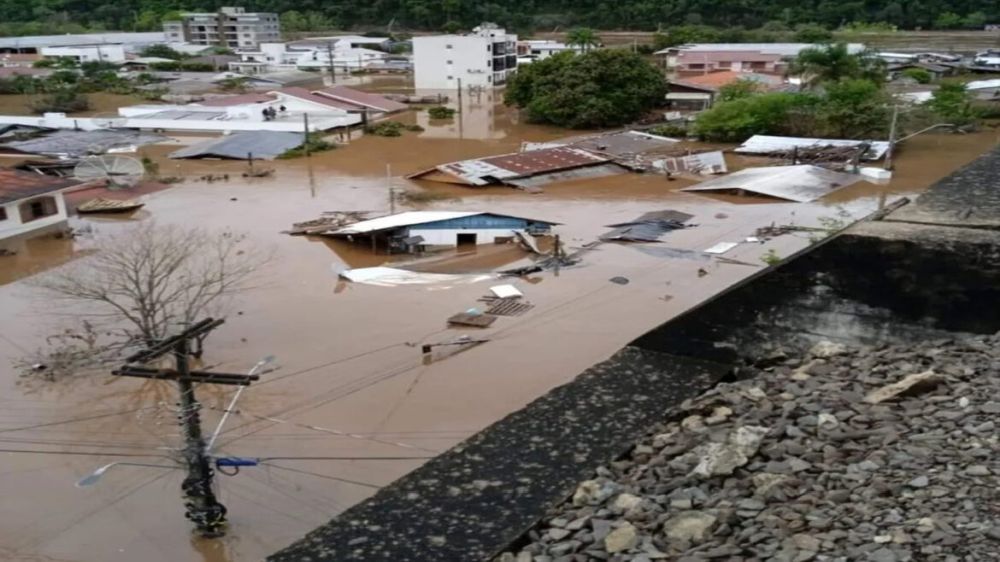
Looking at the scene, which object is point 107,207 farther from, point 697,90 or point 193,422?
point 697,90

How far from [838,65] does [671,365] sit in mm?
34284

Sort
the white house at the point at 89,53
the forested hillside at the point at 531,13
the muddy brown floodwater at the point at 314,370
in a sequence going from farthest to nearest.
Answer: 1. the forested hillside at the point at 531,13
2. the white house at the point at 89,53
3. the muddy brown floodwater at the point at 314,370

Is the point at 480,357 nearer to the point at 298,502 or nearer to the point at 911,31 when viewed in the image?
the point at 298,502

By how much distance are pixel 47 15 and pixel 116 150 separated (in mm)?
71085

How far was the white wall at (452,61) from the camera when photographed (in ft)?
183

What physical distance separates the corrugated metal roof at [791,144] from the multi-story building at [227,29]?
61.0m

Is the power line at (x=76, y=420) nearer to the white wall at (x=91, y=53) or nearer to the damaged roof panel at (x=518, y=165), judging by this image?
the damaged roof panel at (x=518, y=165)

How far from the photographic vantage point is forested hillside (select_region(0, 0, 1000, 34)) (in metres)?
77.1

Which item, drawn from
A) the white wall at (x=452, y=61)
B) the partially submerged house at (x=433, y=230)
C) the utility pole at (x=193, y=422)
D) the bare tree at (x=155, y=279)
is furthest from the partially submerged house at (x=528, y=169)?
the white wall at (x=452, y=61)

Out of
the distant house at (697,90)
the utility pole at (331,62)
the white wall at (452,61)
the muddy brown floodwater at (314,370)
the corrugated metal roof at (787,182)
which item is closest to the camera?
the muddy brown floodwater at (314,370)

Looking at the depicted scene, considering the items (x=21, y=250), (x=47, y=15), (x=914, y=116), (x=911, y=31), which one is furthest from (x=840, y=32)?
(x=47, y=15)

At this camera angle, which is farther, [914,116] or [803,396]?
[914,116]

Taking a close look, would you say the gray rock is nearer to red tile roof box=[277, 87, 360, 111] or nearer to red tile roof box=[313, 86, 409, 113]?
red tile roof box=[277, 87, 360, 111]

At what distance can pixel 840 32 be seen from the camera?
72312 millimetres
